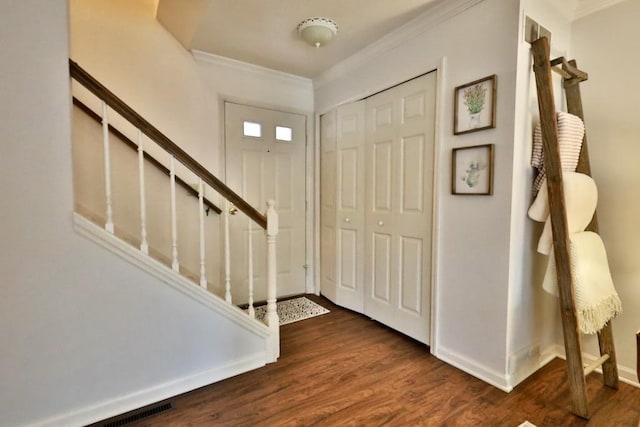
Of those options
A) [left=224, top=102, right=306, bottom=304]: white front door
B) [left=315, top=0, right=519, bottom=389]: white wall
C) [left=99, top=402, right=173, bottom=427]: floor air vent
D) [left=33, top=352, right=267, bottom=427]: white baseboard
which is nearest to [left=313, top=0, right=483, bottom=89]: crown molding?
[left=315, top=0, right=519, bottom=389]: white wall

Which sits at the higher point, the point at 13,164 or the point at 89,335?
the point at 13,164

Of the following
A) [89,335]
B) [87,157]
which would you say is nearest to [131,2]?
[87,157]

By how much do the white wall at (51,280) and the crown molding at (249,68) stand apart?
4.46 feet

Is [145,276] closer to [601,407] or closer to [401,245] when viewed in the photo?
[401,245]

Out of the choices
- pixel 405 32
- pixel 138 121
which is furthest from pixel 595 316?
pixel 138 121

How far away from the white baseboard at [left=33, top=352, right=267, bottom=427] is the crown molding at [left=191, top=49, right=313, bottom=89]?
2.46m

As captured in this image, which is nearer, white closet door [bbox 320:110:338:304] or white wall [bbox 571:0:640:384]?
white wall [bbox 571:0:640:384]

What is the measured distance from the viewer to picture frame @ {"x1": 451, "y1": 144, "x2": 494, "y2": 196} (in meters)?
1.78

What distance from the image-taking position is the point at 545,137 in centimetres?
162

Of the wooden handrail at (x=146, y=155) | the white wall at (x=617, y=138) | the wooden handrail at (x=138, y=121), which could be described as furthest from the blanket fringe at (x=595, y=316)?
the wooden handrail at (x=146, y=155)

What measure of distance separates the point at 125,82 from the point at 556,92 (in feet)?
10.1

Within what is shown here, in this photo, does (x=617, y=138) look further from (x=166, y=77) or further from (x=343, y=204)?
(x=166, y=77)

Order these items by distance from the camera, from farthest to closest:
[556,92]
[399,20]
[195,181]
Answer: [195,181] < [399,20] < [556,92]

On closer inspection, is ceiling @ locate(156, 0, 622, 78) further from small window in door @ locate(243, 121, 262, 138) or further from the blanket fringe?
the blanket fringe
